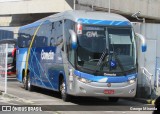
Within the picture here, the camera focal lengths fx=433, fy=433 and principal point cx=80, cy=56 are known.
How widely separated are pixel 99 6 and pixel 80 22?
28.5 meters

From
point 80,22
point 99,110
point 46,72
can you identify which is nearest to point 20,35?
point 46,72

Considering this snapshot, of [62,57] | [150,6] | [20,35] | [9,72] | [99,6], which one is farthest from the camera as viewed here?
[150,6]

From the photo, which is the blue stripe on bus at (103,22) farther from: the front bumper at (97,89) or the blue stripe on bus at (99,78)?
the front bumper at (97,89)

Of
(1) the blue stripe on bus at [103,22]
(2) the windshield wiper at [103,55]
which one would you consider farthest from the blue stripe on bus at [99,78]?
(1) the blue stripe on bus at [103,22]

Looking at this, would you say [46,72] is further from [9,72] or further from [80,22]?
[9,72]

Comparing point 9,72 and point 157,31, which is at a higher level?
point 157,31

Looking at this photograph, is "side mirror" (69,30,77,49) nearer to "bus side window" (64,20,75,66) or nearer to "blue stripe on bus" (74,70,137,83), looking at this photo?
"bus side window" (64,20,75,66)

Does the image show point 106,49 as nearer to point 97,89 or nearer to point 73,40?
point 73,40

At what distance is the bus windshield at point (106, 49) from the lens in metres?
15.1

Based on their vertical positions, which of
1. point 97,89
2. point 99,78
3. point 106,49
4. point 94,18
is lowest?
point 97,89

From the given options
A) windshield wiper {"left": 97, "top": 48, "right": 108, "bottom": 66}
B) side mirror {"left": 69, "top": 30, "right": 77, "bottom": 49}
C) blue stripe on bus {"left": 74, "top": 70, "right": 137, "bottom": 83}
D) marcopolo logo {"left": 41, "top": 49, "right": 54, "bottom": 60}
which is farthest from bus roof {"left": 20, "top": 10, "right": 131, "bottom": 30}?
marcopolo logo {"left": 41, "top": 49, "right": 54, "bottom": 60}

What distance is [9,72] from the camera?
111ft

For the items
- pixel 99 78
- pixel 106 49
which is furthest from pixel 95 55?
pixel 99 78

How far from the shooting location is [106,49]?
50.1ft
